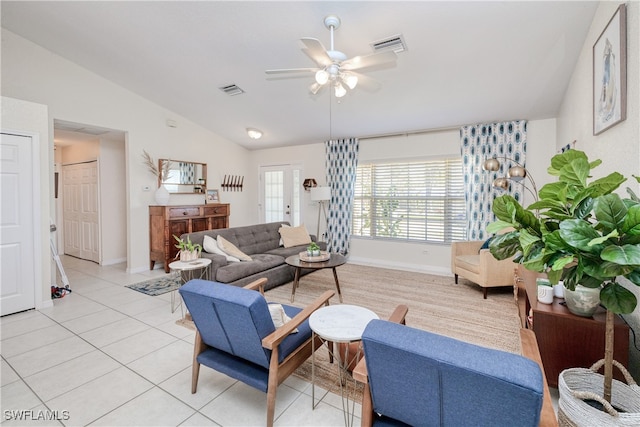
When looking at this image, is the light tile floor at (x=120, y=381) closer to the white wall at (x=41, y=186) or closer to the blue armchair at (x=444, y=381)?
the white wall at (x=41, y=186)

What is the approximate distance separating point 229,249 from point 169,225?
71.7 inches

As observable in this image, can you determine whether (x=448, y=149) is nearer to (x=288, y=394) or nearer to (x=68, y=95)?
(x=288, y=394)

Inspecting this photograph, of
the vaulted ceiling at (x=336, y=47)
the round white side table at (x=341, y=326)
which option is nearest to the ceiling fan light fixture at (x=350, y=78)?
Result: the vaulted ceiling at (x=336, y=47)

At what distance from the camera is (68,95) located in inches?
173

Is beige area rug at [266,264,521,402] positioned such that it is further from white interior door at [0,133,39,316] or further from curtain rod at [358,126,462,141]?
white interior door at [0,133,39,316]

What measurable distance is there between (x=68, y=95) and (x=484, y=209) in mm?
6542

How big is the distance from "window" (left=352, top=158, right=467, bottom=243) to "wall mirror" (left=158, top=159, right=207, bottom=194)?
10.7ft

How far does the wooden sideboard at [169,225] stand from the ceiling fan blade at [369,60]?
4.03 m

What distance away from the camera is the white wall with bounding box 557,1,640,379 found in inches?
68.2

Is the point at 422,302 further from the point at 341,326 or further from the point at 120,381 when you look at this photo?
the point at 120,381

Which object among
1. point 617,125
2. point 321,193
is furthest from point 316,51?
point 321,193

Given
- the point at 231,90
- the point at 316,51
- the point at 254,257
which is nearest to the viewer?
the point at 316,51

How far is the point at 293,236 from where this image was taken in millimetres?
5234

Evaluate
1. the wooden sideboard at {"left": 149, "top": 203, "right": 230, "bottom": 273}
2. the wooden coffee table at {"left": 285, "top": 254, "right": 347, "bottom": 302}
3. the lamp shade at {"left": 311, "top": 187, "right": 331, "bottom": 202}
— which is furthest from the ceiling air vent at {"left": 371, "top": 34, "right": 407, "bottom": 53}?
the wooden sideboard at {"left": 149, "top": 203, "right": 230, "bottom": 273}
